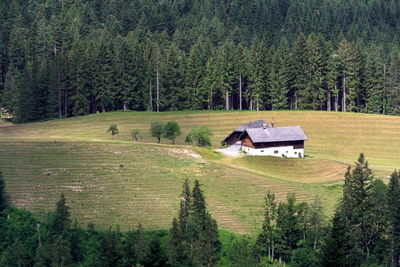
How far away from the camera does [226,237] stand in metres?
54.7

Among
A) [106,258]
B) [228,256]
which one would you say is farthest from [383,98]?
[106,258]

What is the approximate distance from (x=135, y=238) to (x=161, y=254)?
444 inches

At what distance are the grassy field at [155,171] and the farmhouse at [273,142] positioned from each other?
15.0 feet

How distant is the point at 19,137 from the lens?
89.9 meters

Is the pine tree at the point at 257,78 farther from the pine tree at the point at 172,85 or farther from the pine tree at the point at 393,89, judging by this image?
the pine tree at the point at 393,89

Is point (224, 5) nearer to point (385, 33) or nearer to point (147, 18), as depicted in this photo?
point (147, 18)

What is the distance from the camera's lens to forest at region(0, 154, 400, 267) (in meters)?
48.0

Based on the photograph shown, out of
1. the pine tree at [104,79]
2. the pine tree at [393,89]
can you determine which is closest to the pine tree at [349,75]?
the pine tree at [393,89]

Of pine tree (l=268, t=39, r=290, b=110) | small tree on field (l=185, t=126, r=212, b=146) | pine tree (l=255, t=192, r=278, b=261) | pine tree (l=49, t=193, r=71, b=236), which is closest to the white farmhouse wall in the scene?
small tree on field (l=185, t=126, r=212, b=146)

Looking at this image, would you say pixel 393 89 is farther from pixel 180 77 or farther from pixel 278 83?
pixel 180 77

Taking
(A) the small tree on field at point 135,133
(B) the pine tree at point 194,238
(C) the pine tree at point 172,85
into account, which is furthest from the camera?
(C) the pine tree at point 172,85

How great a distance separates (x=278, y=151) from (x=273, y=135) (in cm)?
236

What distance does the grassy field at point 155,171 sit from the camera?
2350 inches

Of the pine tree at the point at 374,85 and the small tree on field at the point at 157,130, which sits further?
the pine tree at the point at 374,85
